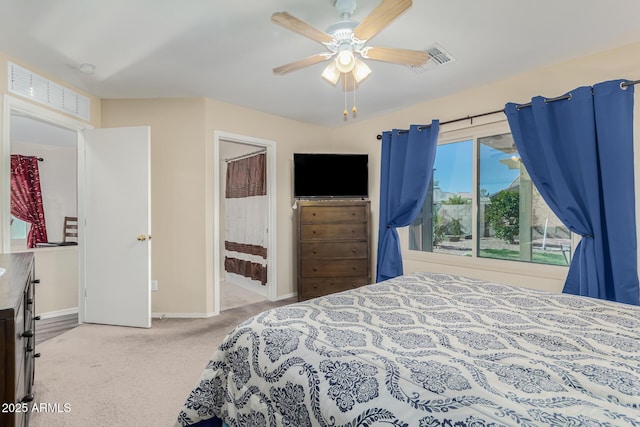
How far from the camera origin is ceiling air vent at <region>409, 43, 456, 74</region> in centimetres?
244

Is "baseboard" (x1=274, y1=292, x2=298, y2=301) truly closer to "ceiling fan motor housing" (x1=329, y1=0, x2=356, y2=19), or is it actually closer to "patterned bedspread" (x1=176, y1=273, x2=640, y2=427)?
"patterned bedspread" (x1=176, y1=273, x2=640, y2=427)

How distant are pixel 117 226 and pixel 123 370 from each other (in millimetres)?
1487

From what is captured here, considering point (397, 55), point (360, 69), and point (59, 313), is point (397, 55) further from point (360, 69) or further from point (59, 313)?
point (59, 313)

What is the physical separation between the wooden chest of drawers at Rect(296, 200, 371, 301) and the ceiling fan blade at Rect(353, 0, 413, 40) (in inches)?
94.5

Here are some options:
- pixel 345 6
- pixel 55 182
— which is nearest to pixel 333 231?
pixel 345 6

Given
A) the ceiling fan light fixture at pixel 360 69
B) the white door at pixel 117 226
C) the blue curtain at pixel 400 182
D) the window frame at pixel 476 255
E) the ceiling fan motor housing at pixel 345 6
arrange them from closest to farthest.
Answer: the ceiling fan motor housing at pixel 345 6 → the ceiling fan light fixture at pixel 360 69 → the window frame at pixel 476 255 → the white door at pixel 117 226 → the blue curtain at pixel 400 182

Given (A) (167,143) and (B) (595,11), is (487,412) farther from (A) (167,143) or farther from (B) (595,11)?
(A) (167,143)

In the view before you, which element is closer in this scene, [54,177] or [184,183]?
[184,183]

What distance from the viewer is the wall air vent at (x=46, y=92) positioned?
2.55 m

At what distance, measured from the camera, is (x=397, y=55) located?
77.0 inches

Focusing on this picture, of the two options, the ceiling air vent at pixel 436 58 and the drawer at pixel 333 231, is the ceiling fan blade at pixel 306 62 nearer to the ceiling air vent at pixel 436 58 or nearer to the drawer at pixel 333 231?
the ceiling air vent at pixel 436 58

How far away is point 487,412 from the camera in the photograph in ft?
2.57

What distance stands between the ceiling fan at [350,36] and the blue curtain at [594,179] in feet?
4.56

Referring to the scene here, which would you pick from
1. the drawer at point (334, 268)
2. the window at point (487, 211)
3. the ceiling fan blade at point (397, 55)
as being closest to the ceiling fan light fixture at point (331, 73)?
the ceiling fan blade at point (397, 55)
